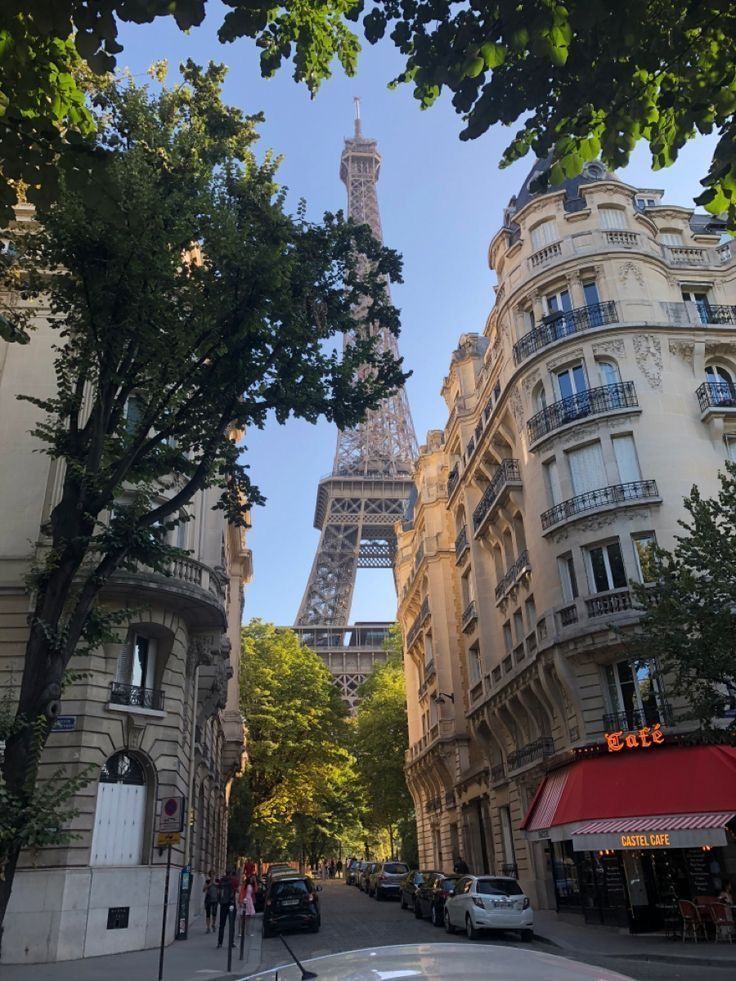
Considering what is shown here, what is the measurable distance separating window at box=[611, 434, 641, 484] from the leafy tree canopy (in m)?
16.4

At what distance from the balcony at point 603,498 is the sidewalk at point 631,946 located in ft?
35.4

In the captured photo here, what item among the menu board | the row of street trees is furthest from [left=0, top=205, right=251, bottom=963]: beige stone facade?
the row of street trees

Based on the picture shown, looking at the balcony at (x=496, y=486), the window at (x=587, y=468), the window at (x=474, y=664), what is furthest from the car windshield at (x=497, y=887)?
the window at (x=474, y=664)

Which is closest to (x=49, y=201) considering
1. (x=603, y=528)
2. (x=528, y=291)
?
(x=603, y=528)

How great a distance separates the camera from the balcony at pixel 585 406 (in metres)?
24.4

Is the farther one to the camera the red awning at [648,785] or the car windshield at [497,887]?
the car windshield at [497,887]

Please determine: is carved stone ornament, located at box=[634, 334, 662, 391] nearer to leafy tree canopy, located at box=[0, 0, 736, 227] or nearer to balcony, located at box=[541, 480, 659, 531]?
balcony, located at box=[541, 480, 659, 531]

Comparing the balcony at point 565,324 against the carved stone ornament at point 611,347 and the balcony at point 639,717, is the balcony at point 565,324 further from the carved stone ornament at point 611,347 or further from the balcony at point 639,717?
the balcony at point 639,717

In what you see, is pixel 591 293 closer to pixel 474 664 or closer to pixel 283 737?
pixel 474 664

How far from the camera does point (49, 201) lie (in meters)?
6.11

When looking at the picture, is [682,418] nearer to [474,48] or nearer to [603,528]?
[603,528]

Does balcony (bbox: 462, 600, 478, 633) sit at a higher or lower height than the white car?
higher

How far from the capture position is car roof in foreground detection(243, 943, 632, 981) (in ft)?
10.5

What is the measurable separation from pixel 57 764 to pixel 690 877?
50.9 ft
